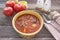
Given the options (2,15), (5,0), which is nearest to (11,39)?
(2,15)

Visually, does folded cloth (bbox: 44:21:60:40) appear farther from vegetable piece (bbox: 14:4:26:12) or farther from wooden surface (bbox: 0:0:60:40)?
vegetable piece (bbox: 14:4:26:12)

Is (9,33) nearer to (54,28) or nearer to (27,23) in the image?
(27,23)

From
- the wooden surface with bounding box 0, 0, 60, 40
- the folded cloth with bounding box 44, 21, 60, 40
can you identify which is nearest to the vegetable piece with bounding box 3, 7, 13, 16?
the wooden surface with bounding box 0, 0, 60, 40

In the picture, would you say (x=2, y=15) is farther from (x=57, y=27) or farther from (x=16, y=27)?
(x=57, y=27)

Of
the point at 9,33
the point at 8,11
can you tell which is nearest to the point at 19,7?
the point at 8,11

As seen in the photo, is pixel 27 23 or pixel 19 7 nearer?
pixel 27 23

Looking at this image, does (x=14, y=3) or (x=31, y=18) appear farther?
(x=14, y=3)

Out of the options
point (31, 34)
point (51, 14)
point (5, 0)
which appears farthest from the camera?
point (5, 0)

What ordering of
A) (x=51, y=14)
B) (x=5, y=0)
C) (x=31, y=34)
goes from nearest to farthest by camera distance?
(x=31, y=34) → (x=51, y=14) → (x=5, y=0)
